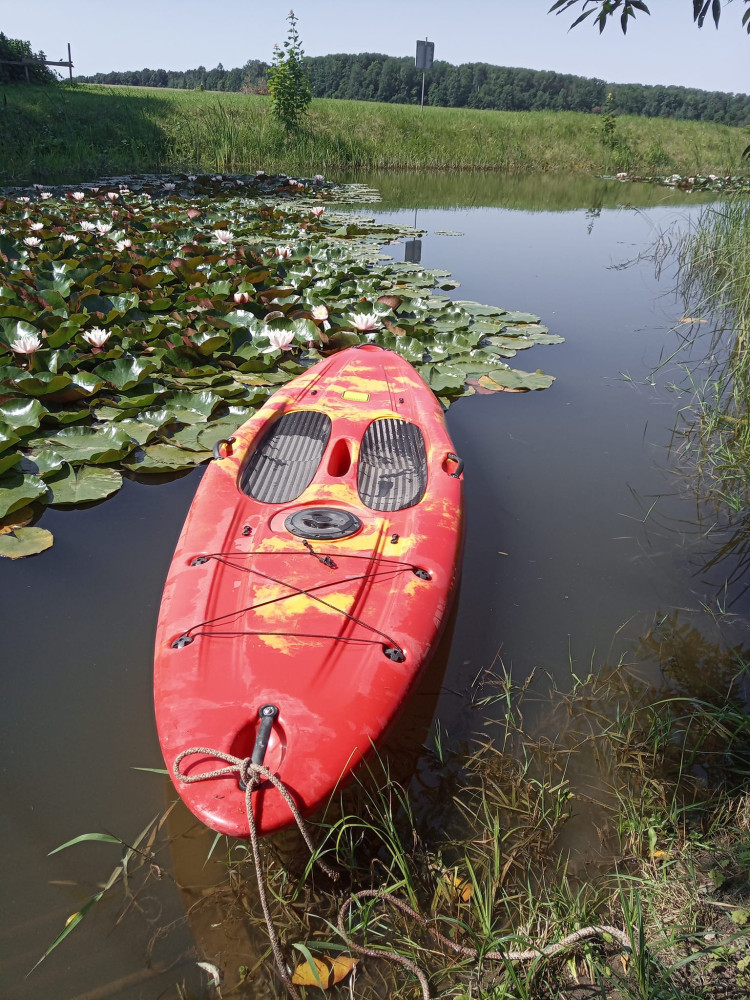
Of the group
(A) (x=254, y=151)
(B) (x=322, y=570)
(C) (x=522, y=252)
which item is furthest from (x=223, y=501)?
(A) (x=254, y=151)

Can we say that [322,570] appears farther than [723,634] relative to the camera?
No

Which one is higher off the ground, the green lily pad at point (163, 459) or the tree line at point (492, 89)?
the tree line at point (492, 89)

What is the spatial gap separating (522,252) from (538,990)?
7.97 m

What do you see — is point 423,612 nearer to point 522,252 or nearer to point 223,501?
point 223,501

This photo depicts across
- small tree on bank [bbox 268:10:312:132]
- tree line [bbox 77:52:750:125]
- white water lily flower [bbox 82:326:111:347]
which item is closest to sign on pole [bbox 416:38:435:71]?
small tree on bank [bbox 268:10:312:132]

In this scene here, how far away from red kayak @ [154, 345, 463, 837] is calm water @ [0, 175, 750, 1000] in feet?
1.05

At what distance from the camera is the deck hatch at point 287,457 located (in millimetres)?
2375

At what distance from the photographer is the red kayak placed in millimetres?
1353

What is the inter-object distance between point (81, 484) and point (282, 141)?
12313 millimetres

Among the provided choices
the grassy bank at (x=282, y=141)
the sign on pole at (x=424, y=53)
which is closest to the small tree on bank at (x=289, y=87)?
the grassy bank at (x=282, y=141)

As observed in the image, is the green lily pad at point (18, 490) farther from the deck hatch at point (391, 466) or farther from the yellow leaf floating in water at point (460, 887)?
the yellow leaf floating in water at point (460, 887)

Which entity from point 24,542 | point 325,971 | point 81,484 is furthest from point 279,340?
point 325,971

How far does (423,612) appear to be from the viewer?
5.74 feet

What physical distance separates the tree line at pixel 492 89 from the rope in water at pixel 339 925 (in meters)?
51.3
